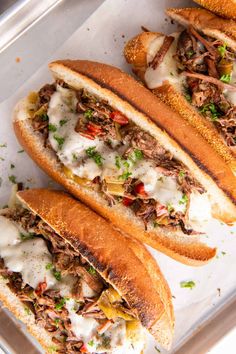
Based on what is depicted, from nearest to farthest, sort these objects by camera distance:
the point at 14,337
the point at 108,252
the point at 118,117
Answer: the point at 108,252
the point at 118,117
the point at 14,337

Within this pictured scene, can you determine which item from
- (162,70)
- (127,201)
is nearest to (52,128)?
(127,201)

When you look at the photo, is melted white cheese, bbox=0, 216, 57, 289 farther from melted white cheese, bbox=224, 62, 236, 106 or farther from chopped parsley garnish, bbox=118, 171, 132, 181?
melted white cheese, bbox=224, 62, 236, 106

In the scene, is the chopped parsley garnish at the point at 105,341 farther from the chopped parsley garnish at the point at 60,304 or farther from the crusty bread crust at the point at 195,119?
→ the crusty bread crust at the point at 195,119

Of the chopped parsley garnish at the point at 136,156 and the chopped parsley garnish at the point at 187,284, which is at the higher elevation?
the chopped parsley garnish at the point at 136,156

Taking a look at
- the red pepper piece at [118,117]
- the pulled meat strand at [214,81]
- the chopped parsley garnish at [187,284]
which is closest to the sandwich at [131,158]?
the red pepper piece at [118,117]

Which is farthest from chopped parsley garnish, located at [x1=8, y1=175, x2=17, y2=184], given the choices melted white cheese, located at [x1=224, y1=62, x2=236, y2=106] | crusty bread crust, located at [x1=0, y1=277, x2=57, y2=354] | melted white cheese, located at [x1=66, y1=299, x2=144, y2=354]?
melted white cheese, located at [x1=224, y1=62, x2=236, y2=106]

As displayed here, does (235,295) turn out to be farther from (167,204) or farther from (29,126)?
(29,126)

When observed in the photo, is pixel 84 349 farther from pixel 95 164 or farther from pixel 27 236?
pixel 95 164
